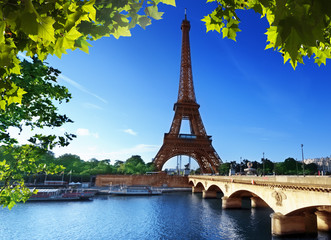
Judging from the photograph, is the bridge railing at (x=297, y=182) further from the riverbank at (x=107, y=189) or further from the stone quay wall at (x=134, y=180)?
the stone quay wall at (x=134, y=180)

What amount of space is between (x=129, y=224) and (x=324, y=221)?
22044mm

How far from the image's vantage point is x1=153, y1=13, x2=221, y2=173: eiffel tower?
6544 centimetres

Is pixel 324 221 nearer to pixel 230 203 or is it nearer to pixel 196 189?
pixel 230 203

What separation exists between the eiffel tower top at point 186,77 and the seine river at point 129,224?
47.5 metres

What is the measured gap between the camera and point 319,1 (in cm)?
142

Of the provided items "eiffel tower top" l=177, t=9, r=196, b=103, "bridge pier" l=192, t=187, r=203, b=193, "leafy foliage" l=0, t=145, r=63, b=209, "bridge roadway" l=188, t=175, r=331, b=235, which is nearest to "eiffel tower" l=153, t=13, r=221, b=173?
"eiffel tower top" l=177, t=9, r=196, b=103

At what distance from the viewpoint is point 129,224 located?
25.8m

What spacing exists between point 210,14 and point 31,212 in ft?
130

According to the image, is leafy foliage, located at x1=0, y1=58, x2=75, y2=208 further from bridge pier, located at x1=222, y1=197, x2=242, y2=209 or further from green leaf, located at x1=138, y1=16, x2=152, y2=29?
bridge pier, located at x1=222, y1=197, x2=242, y2=209

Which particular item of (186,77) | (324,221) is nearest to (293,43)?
(324,221)

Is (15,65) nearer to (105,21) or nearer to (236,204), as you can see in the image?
(105,21)

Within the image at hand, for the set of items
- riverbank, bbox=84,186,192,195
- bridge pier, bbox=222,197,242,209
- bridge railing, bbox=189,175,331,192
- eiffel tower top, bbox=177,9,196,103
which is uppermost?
eiffel tower top, bbox=177,9,196,103

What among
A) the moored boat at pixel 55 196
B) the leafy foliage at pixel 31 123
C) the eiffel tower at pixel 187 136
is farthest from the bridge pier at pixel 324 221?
the moored boat at pixel 55 196

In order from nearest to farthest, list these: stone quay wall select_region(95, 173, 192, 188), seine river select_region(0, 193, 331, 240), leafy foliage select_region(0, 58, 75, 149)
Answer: leafy foliage select_region(0, 58, 75, 149) < seine river select_region(0, 193, 331, 240) < stone quay wall select_region(95, 173, 192, 188)
